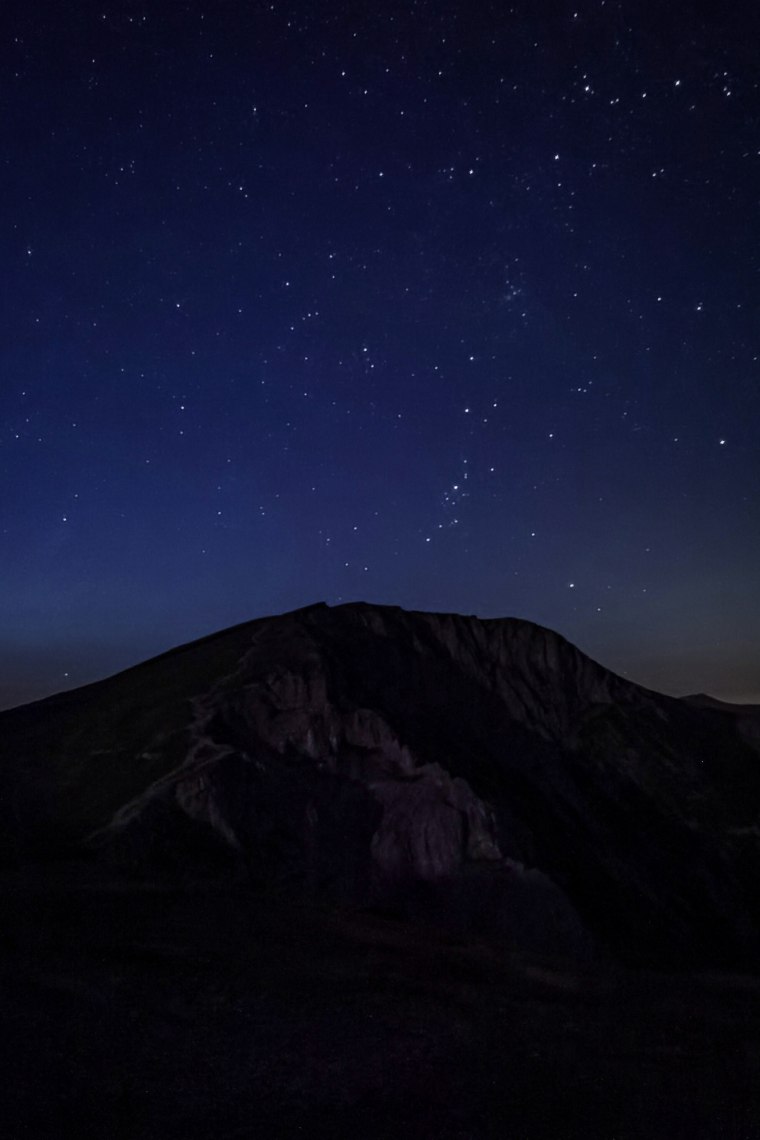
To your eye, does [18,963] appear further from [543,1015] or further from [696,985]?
[696,985]

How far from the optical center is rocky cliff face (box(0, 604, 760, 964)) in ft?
140

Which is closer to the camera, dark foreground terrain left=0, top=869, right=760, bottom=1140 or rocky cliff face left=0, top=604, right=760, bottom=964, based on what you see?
dark foreground terrain left=0, top=869, right=760, bottom=1140

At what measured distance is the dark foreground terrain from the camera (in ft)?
42.3

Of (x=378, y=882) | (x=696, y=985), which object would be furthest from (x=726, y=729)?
(x=696, y=985)

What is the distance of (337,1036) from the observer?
53.0ft

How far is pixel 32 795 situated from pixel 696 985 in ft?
111

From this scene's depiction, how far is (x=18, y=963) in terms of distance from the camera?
747 inches

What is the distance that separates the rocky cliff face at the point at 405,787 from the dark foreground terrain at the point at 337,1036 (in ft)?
33.3

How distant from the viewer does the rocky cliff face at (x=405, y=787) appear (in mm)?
42719

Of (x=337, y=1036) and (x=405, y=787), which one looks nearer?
(x=337, y=1036)

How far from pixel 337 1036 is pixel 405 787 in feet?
118

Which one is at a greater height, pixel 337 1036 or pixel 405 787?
pixel 405 787

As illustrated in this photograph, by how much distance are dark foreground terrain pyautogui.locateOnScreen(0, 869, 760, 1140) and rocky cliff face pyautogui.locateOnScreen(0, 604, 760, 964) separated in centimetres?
1014

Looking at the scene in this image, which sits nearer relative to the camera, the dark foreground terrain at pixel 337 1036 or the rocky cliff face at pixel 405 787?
the dark foreground terrain at pixel 337 1036
